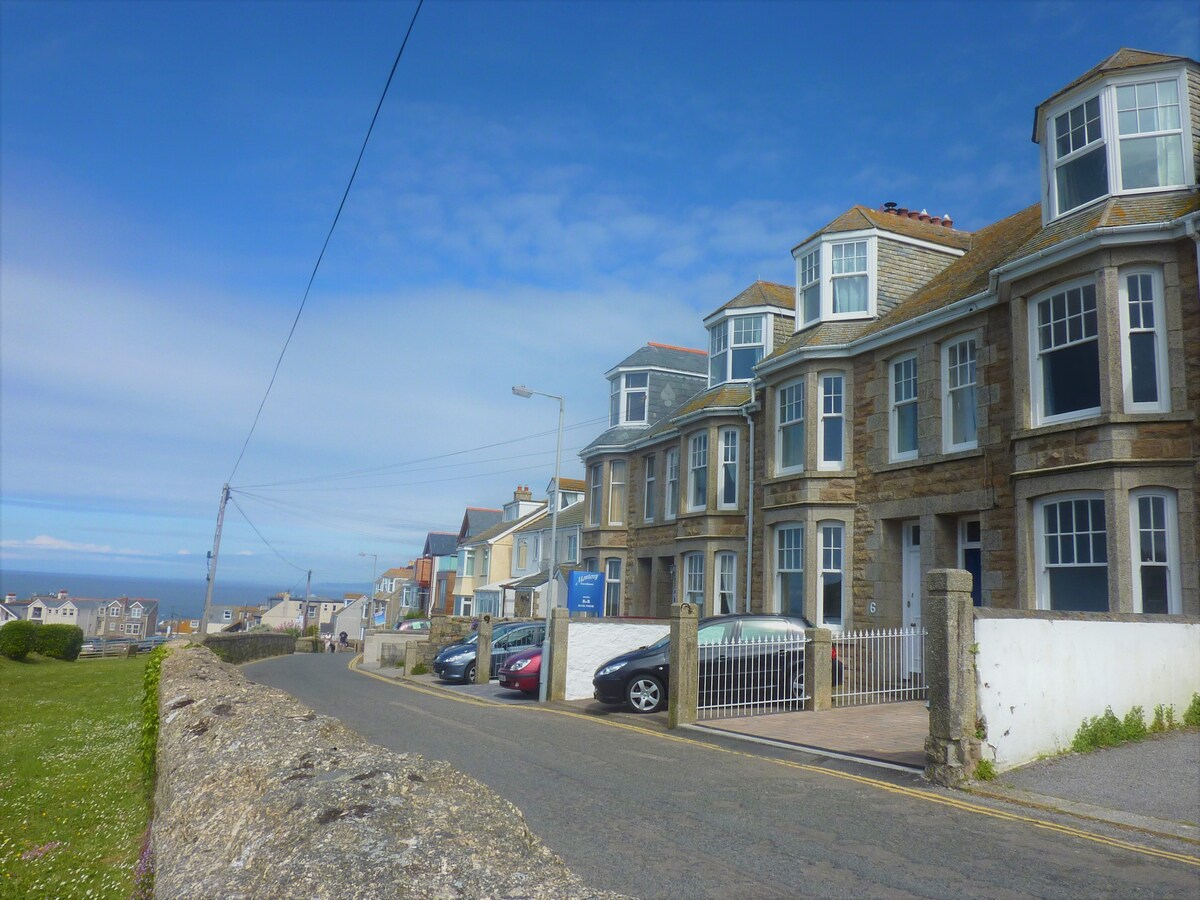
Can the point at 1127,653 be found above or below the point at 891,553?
below

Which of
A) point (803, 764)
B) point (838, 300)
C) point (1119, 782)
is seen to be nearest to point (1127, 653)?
point (1119, 782)

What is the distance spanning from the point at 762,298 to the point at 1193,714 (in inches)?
656

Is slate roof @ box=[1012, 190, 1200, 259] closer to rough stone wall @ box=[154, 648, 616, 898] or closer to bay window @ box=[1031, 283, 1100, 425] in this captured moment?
bay window @ box=[1031, 283, 1100, 425]

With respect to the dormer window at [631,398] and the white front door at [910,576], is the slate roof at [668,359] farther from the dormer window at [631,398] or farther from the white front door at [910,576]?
the white front door at [910,576]

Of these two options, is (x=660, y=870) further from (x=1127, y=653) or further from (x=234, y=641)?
(x=234, y=641)

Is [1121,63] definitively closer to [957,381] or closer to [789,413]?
[957,381]

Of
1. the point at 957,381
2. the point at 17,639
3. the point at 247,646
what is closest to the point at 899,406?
the point at 957,381

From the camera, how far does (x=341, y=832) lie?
255 centimetres

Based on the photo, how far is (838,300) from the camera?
2139 centimetres

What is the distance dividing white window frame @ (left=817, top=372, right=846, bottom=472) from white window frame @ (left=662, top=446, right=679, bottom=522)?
783 centimetres

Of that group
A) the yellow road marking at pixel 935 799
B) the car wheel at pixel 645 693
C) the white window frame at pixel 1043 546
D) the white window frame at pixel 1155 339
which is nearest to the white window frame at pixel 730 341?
the white window frame at pixel 1043 546

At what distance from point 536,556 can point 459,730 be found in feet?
127

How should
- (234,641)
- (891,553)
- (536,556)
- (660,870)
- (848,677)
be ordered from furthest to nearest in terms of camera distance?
(536,556) < (234,641) < (891,553) < (848,677) < (660,870)

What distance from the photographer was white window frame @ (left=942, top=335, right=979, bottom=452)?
16.9 meters
